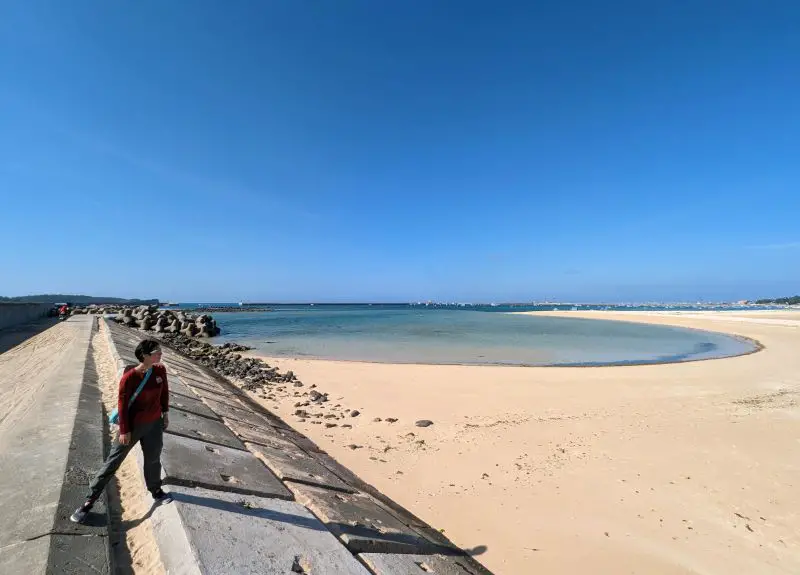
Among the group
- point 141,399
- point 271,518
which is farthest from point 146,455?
point 271,518

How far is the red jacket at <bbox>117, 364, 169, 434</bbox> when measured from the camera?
3.30 meters

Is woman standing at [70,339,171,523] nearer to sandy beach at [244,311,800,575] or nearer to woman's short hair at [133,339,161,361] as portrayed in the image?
woman's short hair at [133,339,161,361]

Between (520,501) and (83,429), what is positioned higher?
(83,429)

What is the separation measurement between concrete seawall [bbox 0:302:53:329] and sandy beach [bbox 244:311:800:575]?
21697 millimetres

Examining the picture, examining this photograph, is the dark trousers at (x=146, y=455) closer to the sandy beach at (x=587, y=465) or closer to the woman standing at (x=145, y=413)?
the woman standing at (x=145, y=413)

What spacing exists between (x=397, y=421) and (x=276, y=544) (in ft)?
23.1

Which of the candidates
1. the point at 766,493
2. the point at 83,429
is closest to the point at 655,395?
the point at 766,493

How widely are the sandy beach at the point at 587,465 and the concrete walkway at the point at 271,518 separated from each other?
95 cm

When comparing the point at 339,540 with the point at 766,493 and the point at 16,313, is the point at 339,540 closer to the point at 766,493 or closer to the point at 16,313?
the point at 766,493

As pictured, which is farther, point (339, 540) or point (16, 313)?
point (16, 313)

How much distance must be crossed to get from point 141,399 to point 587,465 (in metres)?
7.37

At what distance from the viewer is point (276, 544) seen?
9.98 ft

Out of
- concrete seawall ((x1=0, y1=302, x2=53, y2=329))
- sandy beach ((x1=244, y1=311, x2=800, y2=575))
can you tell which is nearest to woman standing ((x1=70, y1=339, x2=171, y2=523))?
sandy beach ((x1=244, y1=311, x2=800, y2=575))

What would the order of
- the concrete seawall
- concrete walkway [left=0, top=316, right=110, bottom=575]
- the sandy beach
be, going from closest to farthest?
concrete walkway [left=0, top=316, right=110, bottom=575] → the sandy beach → the concrete seawall
